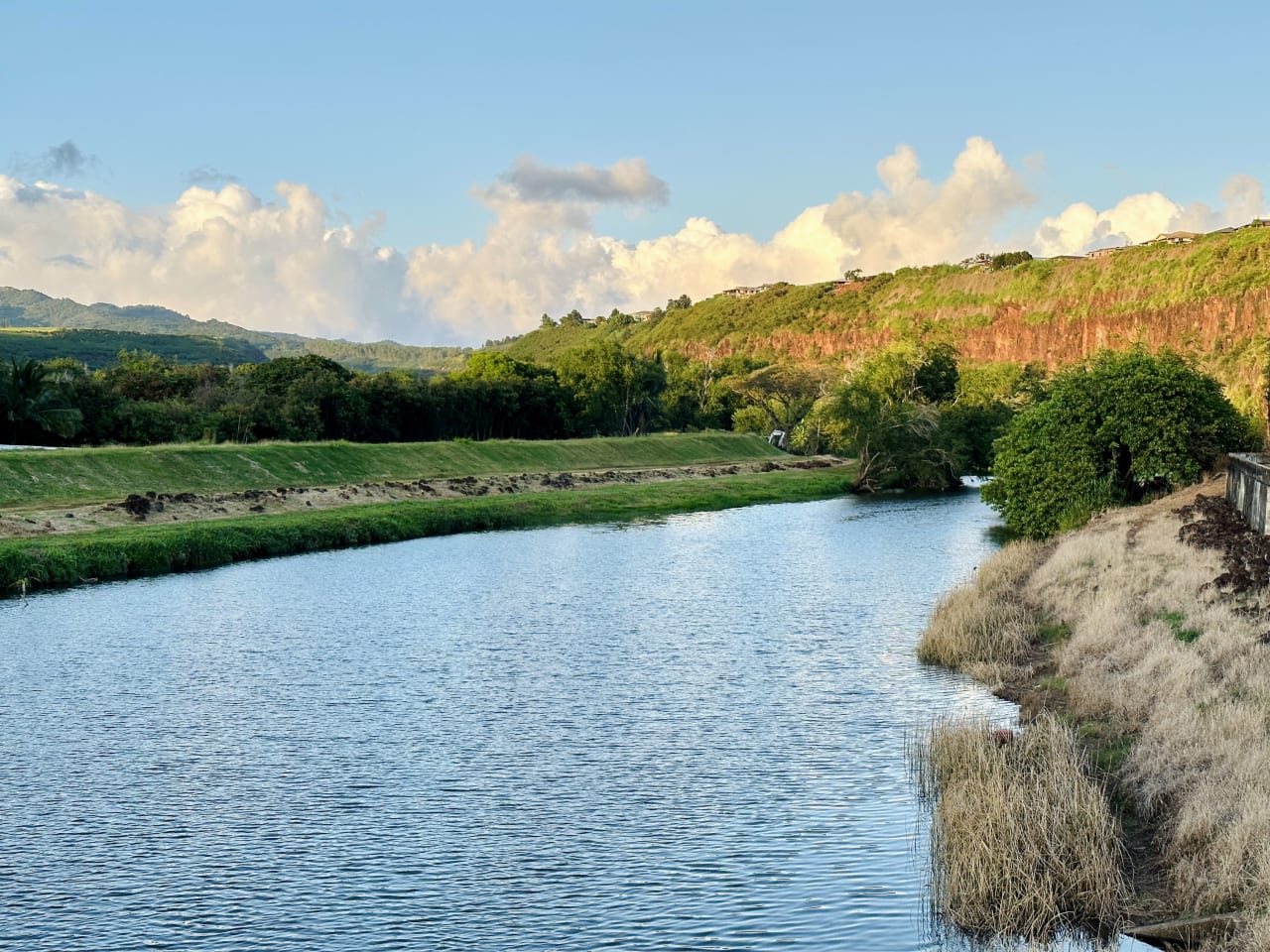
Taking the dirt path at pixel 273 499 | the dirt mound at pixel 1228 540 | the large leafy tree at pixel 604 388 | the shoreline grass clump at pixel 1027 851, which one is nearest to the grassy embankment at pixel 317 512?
the dirt path at pixel 273 499

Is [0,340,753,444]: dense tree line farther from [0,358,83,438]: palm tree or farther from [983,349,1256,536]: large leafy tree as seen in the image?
[983,349,1256,536]: large leafy tree

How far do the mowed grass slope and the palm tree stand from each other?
486 inches

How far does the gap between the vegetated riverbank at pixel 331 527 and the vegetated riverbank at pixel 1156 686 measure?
84.2 ft

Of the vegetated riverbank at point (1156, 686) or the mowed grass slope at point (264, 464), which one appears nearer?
the vegetated riverbank at point (1156, 686)

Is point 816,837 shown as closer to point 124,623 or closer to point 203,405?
point 124,623

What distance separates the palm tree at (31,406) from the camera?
70375 mm

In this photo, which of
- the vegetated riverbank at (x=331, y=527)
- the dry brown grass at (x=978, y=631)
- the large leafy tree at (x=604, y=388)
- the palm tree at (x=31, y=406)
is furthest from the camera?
the large leafy tree at (x=604, y=388)

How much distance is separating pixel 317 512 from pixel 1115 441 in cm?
3307

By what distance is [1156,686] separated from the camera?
1831cm

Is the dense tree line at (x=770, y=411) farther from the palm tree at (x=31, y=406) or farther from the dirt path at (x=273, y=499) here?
the dirt path at (x=273, y=499)

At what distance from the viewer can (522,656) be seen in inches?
1059

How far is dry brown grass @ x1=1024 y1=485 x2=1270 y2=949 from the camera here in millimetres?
11805

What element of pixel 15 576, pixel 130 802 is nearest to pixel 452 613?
pixel 15 576

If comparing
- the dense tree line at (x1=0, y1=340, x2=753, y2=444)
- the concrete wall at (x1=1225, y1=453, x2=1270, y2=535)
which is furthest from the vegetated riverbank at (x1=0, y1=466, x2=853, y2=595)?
the concrete wall at (x1=1225, y1=453, x2=1270, y2=535)
